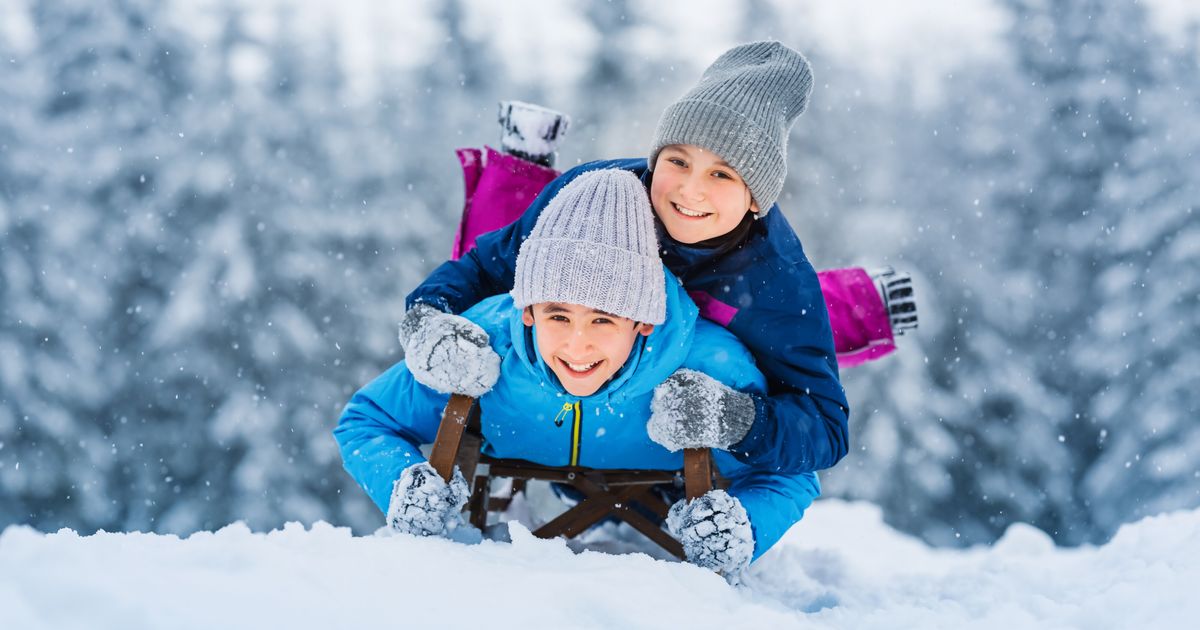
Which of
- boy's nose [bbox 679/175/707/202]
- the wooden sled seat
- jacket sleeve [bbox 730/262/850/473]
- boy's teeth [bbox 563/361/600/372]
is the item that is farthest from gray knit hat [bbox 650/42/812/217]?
the wooden sled seat

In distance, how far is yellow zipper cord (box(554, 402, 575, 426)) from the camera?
2.96m

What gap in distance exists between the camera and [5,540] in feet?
5.96

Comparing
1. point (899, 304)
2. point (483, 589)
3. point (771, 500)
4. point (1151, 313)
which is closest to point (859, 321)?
point (899, 304)

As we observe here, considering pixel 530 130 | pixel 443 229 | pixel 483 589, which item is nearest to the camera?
pixel 483 589

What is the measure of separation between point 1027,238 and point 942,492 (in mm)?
3989

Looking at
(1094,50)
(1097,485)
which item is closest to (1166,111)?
(1094,50)

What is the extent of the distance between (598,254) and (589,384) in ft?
1.26

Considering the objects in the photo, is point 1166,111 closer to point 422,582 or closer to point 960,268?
point 960,268

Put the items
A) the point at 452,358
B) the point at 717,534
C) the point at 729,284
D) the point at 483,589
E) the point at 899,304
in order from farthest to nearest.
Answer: the point at 899,304
the point at 729,284
the point at 452,358
the point at 717,534
the point at 483,589

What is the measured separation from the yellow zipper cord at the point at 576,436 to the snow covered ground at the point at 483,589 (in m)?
0.52

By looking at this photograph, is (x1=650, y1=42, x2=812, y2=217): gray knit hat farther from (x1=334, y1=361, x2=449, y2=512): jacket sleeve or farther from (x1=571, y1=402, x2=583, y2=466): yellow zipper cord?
(x1=334, y1=361, x2=449, y2=512): jacket sleeve

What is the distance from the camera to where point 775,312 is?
3.09 m

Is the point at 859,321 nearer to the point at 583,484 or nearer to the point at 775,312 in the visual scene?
the point at 775,312

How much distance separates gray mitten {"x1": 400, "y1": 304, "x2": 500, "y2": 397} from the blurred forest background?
33.2 ft
